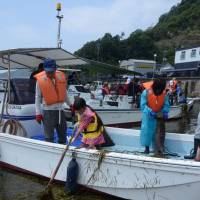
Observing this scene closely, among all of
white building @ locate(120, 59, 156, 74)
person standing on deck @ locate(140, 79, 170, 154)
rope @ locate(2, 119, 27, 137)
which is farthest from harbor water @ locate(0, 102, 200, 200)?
white building @ locate(120, 59, 156, 74)

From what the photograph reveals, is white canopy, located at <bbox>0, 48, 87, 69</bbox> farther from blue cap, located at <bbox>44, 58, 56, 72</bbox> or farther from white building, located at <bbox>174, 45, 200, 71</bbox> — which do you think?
white building, located at <bbox>174, 45, 200, 71</bbox>

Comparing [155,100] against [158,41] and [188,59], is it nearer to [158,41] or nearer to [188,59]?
[188,59]


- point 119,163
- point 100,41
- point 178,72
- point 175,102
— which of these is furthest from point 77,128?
point 100,41

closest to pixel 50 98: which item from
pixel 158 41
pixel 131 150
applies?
pixel 131 150

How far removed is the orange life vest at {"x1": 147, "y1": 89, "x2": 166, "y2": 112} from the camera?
727 centimetres

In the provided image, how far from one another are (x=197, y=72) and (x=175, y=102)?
970 inches

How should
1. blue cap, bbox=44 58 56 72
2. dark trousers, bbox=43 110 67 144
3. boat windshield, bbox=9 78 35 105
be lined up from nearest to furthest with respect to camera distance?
blue cap, bbox=44 58 56 72 < dark trousers, bbox=43 110 67 144 < boat windshield, bbox=9 78 35 105

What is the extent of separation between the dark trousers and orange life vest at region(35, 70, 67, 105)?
0.72ft

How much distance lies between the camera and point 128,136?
8.47 meters

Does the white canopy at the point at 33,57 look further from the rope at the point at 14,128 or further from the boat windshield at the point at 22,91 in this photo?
the rope at the point at 14,128

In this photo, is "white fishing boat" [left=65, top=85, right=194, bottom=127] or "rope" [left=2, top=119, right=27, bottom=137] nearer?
"rope" [left=2, top=119, right=27, bottom=137]

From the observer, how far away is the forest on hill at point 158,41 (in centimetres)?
8425

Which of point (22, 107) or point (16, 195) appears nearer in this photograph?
point (16, 195)

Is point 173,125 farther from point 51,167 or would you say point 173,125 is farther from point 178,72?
point 178,72
